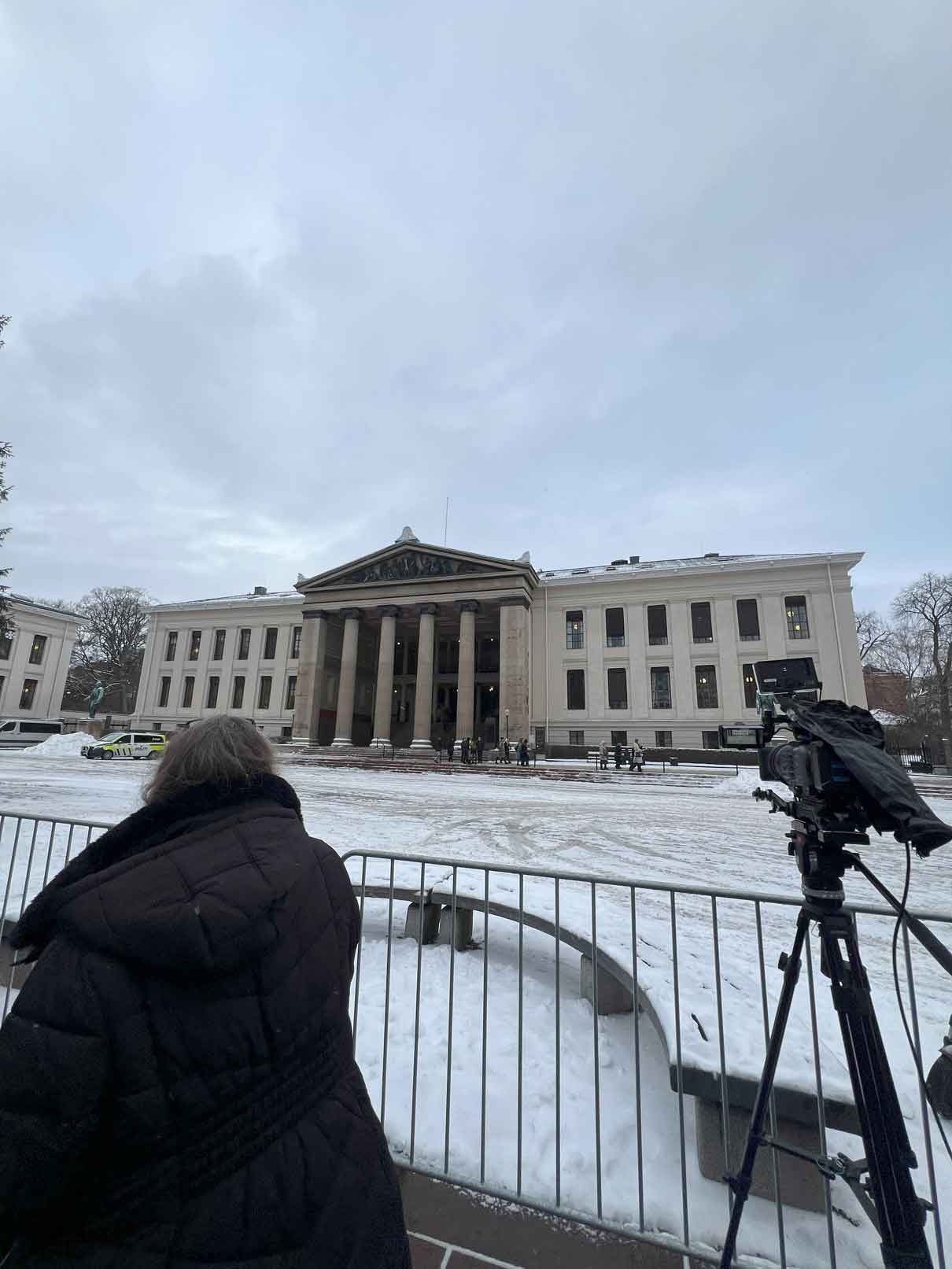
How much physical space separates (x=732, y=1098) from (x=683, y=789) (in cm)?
1823

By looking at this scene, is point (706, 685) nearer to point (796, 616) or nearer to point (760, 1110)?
point (796, 616)

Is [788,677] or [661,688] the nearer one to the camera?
[788,677]

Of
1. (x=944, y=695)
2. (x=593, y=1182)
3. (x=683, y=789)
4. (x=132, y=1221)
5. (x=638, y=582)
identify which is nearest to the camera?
(x=132, y=1221)

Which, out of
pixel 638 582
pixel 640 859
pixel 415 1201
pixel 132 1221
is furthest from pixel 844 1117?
pixel 638 582

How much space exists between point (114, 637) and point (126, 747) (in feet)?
95.1

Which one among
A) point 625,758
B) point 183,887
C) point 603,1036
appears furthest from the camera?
point 625,758

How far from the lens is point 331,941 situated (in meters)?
1.41

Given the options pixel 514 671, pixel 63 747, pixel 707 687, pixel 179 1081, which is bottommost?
pixel 179 1081

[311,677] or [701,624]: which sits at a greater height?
[701,624]

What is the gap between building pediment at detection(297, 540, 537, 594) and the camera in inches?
1446

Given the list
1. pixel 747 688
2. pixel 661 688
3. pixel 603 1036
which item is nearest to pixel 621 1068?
pixel 603 1036

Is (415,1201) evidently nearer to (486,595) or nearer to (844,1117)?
(844,1117)

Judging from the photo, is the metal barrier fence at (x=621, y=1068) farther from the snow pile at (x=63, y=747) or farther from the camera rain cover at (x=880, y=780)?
the snow pile at (x=63, y=747)

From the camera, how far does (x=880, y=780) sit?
167 cm
